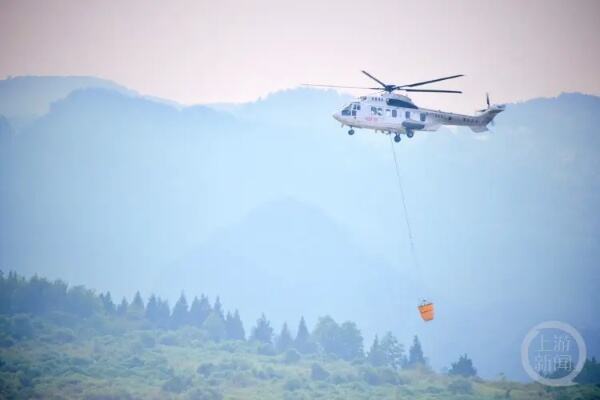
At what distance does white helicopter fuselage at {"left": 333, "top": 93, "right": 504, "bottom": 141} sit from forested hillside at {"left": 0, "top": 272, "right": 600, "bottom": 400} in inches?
2377

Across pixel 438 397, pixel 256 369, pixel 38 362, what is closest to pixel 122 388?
pixel 38 362

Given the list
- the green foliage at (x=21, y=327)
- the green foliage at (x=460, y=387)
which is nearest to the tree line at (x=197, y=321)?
the green foliage at (x=21, y=327)

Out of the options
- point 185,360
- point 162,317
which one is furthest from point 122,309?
point 185,360

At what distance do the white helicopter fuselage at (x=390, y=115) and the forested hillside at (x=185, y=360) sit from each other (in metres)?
60.4

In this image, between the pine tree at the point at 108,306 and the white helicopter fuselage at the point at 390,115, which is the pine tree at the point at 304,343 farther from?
the white helicopter fuselage at the point at 390,115

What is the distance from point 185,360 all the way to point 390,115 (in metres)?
82.5

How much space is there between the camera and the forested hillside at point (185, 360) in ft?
333

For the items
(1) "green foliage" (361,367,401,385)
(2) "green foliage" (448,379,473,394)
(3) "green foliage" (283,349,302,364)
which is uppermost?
(3) "green foliage" (283,349,302,364)

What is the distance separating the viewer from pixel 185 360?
396ft

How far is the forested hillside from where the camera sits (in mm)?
101562

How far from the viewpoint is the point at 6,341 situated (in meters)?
117

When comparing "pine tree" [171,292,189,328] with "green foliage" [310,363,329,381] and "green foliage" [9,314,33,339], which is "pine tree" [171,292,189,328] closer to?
"green foliage" [9,314,33,339]

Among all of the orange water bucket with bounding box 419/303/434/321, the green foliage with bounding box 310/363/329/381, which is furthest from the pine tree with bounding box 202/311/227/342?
the orange water bucket with bounding box 419/303/434/321

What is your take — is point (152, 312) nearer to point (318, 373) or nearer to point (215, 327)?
point (215, 327)
